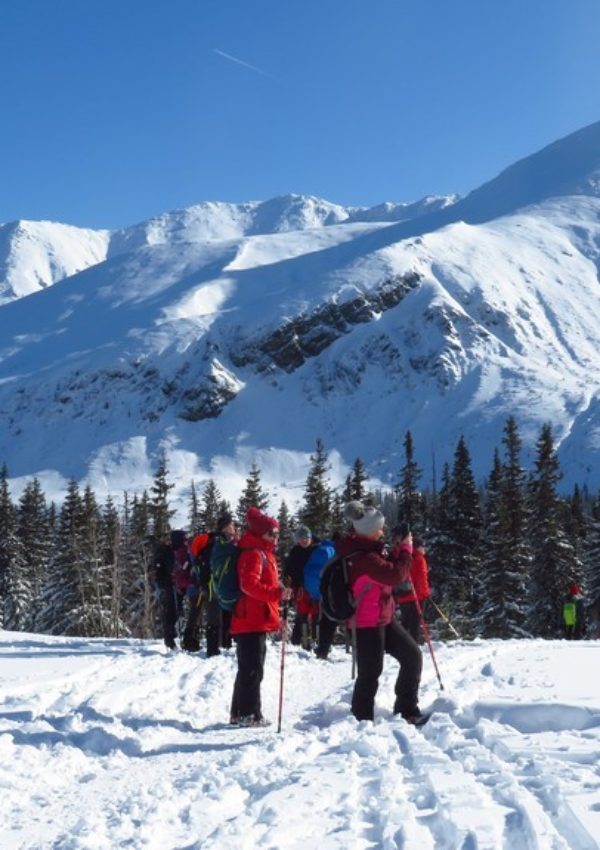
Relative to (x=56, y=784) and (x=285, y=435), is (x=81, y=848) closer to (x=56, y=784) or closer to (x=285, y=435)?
(x=56, y=784)

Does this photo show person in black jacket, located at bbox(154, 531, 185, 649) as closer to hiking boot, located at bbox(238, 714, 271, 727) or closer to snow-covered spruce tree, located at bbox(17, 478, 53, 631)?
hiking boot, located at bbox(238, 714, 271, 727)

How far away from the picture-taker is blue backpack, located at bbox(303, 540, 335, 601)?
13773 mm

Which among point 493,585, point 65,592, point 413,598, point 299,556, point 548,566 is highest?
point 299,556

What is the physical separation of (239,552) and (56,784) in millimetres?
2958

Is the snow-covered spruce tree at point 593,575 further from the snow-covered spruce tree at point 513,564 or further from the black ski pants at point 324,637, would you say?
→ the black ski pants at point 324,637

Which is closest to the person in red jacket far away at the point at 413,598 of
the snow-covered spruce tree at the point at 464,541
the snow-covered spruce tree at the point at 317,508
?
the snow-covered spruce tree at the point at 317,508

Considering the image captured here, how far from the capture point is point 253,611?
8828mm

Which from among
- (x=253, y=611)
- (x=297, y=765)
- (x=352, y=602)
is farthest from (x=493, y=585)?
(x=297, y=765)

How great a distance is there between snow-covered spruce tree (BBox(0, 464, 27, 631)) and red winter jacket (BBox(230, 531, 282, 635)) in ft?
128

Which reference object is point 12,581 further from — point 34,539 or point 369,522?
point 369,522

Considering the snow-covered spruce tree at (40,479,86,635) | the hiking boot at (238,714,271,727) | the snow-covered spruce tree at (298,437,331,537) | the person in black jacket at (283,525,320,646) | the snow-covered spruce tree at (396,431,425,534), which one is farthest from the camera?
the snow-covered spruce tree at (396,431,425,534)

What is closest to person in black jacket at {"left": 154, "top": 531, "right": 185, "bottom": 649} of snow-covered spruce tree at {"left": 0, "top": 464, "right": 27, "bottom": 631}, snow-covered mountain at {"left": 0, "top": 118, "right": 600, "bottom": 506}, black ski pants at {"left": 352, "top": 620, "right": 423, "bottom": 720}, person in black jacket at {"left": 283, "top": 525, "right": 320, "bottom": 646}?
person in black jacket at {"left": 283, "top": 525, "right": 320, "bottom": 646}

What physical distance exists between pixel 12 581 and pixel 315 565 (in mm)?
37056

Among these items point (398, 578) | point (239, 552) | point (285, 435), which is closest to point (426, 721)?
point (398, 578)
